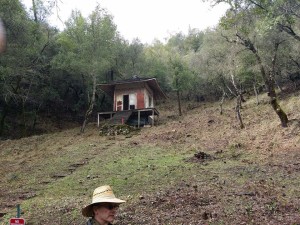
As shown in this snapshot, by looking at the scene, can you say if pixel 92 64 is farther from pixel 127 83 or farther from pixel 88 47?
pixel 127 83

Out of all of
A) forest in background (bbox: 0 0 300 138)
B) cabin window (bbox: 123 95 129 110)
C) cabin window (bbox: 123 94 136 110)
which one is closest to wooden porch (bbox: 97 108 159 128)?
cabin window (bbox: 123 94 136 110)

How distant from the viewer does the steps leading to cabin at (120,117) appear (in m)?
31.8

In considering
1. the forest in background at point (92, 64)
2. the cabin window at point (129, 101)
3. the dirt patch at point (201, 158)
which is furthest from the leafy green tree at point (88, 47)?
the dirt patch at point (201, 158)

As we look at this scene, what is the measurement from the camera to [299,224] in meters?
7.56

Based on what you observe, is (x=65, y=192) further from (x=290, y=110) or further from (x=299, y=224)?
(x=290, y=110)

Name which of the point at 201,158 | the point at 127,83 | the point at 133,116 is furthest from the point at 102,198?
the point at 127,83

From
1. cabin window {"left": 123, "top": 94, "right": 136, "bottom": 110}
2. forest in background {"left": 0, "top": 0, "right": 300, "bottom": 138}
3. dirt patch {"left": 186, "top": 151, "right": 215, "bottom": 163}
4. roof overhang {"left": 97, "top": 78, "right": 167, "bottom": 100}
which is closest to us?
dirt patch {"left": 186, "top": 151, "right": 215, "bottom": 163}

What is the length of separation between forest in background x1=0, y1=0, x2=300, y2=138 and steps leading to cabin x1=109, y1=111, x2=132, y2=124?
2526 mm

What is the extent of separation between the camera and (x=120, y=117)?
32.7m

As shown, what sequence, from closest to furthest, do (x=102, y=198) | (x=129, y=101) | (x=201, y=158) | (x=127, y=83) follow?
(x=102, y=198) < (x=201, y=158) < (x=127, y=83) < (x=129, y=101)

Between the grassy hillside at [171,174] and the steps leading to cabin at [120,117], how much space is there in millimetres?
4569

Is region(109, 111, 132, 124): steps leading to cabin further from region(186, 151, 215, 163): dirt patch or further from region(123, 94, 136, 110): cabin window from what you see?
region(186, 151, 215, 163): dirt patch

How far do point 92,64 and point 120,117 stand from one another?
6150 mm

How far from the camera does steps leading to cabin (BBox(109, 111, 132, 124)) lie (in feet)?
104
